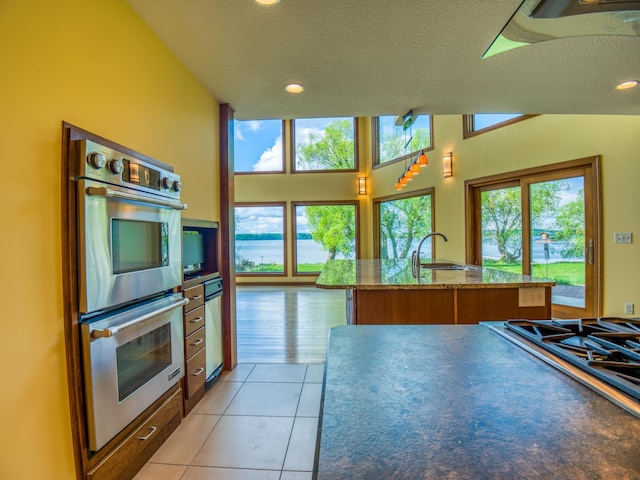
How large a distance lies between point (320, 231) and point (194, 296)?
5.56m

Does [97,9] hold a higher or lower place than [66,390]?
higher

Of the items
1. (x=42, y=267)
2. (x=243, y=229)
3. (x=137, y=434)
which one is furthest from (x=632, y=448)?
(x=243, y=229)

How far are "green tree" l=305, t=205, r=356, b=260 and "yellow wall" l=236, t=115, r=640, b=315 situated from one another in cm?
83

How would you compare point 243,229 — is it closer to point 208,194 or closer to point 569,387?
point 208,194

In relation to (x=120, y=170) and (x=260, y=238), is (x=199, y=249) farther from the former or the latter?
(x=260, y=238)

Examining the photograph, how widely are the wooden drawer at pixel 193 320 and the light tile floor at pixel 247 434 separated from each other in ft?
1.81

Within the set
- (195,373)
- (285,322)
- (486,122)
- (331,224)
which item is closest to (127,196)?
(195,373)

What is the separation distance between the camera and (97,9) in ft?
4.90

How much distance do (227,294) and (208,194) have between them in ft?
2.95

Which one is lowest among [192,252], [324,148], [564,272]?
[564,272]

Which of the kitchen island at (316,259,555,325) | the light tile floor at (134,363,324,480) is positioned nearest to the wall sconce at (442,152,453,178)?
the kitchen island at (316,259,555,325)

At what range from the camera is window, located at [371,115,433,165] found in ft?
20.1

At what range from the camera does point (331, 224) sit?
25.6 feet

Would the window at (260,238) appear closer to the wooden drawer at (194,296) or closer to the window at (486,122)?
the window at (486,122)
